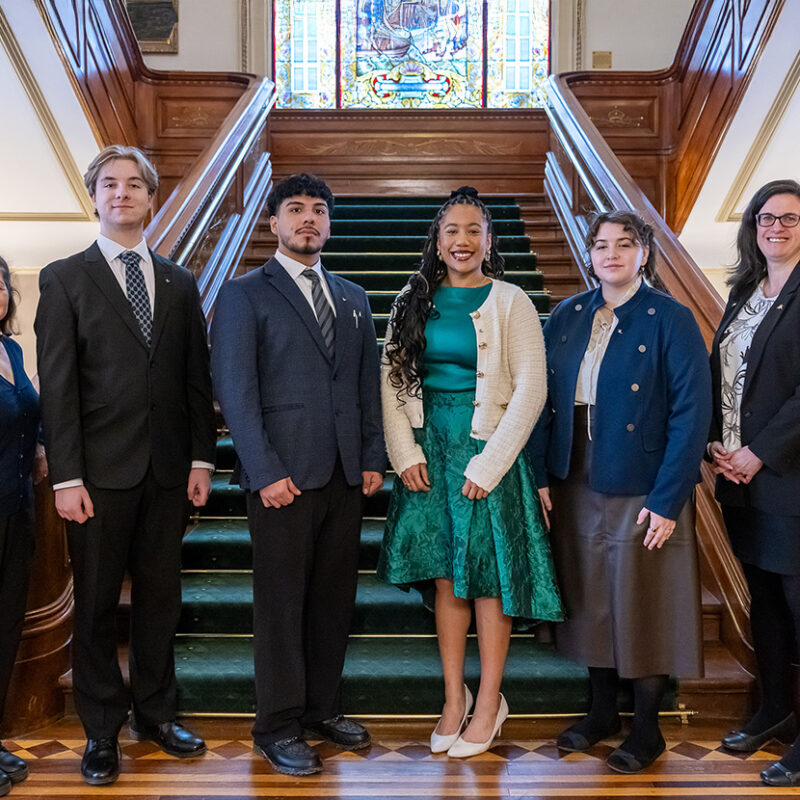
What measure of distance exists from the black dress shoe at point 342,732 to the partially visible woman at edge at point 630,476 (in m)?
0.60

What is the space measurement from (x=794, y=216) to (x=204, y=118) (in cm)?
548

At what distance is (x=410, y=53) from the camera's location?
891cm

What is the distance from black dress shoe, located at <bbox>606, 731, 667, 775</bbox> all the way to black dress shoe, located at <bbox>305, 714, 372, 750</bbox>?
704mm

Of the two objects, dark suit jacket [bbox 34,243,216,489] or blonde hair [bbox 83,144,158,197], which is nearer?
dark suit jacket [bbox 34,243,216,489]

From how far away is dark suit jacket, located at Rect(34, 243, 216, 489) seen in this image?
231 centimetres

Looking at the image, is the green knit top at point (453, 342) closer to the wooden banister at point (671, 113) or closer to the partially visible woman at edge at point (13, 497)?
the partially visible woman at edge at point (13, 497)

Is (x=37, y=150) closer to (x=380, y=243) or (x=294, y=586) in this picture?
(x=380, y=243)

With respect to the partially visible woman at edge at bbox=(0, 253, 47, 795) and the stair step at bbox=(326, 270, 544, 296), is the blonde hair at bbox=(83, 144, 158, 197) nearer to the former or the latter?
the partially visible woman at edge at bbox=(0, 253, 47, 795)

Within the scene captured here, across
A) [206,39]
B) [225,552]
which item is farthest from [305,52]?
[225,552]

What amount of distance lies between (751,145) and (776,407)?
423 centimetres

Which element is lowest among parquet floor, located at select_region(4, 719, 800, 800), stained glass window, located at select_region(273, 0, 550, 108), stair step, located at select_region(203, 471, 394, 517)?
parquet floor, located at select_region(4, 719, 800, 800)

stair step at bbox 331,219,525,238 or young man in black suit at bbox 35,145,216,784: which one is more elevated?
stair step at bbox 331,219,525,238

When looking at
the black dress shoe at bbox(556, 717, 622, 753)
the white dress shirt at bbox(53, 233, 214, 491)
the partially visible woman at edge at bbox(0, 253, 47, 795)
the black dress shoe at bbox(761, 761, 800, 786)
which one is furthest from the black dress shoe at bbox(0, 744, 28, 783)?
the black dress shoe at bbox(761, 761, 800, 786)

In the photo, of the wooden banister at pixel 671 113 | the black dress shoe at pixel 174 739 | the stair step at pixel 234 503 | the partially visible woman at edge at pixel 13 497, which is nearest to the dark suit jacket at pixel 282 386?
the partially visible woman at edge at pixel 13 497
